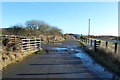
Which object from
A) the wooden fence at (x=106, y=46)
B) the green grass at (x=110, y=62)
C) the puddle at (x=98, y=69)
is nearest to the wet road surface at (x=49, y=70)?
the puddle at (x=98, y=69)

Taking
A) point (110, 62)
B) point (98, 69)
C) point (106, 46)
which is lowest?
point (98, 69)

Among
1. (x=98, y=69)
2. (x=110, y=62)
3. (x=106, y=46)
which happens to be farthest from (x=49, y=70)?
(x=106, y=46)

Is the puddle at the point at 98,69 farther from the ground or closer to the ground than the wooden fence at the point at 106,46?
closer to the ground

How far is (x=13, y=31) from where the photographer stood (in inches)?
1769

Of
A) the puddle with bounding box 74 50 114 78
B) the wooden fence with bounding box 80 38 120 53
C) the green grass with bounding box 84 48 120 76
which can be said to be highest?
the wooden fence with bounding box 80 38 120 53

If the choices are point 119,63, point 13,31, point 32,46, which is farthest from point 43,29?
point 119,63

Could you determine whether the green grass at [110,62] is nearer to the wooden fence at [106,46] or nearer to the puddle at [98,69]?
the puddle at [98,69]

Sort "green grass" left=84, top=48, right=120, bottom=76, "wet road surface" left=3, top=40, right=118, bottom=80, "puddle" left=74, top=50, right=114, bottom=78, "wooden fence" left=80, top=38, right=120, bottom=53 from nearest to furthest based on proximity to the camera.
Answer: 1. "wet road surface" left=3, top=40, right=118, bottom=80
2. "puddle" left=74, top=50, right=114, bottom=78
3. "green grass" left=84, top=48, right=120, bottom=76
4. "wooden fence" left=80, top=38, right=120, bottom=53

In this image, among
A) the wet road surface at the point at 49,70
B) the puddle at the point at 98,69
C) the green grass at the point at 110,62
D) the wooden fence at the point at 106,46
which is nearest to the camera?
the wet road surface at the point at 49,70

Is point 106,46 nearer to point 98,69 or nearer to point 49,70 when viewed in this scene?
point 98,69

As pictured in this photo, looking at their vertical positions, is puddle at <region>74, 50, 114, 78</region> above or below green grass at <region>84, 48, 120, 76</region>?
below

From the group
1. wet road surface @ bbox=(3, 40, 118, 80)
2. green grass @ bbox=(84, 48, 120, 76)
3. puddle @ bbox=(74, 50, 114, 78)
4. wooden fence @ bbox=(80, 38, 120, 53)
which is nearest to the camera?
wet road surface @ bbox=(3, 40, 118, 80)

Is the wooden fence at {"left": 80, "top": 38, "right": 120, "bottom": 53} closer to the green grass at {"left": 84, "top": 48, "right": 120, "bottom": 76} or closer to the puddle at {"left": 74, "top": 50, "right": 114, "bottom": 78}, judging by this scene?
the green grass at {"left": 84, "top": 48, "right": 120, "bottom": 76}

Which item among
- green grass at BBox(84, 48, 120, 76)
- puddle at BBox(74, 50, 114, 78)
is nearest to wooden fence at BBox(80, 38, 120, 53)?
green grass at BBox(84, 48, 120, 76)
